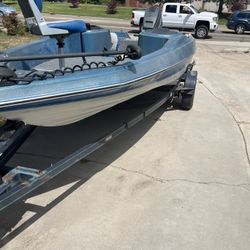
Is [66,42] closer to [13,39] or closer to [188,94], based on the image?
[188,94]

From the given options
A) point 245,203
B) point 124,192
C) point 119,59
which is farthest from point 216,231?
point 119,59

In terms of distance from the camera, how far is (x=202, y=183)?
12.7ft

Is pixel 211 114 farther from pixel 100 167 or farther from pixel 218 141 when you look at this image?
pixel 100 167

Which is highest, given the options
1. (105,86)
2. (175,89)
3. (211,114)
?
(105,86)

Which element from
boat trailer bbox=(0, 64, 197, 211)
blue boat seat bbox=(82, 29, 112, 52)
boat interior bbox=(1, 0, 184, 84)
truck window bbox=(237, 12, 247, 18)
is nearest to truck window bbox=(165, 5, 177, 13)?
truck window bbox=(237, 12, 247, 18)

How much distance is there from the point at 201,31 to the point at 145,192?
17.0 meters

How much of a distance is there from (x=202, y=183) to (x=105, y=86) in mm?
1295

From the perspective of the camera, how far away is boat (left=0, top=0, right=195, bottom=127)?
2.82 m

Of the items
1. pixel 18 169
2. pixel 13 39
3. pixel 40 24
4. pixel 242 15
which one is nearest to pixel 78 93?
pixel 18 169

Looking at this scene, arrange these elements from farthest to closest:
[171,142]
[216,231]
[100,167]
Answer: [171,142]
[100,167]
[216,231]

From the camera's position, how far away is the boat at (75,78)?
2.82 meters

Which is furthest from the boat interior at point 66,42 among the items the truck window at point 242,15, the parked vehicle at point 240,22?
the truck window at point 242,15

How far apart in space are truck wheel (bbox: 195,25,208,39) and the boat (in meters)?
14.7

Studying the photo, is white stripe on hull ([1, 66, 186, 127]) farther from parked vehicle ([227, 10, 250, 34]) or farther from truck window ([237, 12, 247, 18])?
truck window ([237, 12, 247, 18])
